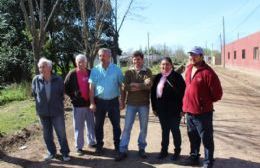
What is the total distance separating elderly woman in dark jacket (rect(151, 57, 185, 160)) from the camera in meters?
7.20

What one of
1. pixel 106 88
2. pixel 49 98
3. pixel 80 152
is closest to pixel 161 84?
pixel 106 88

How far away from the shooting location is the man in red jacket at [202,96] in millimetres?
6500

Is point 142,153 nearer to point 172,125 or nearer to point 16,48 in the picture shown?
point 172,125

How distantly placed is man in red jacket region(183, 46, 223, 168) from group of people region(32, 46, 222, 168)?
0.02 metres

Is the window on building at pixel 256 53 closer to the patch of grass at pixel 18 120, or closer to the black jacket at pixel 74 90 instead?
the patch of grass at pixel 18 120

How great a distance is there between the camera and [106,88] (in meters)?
7.56

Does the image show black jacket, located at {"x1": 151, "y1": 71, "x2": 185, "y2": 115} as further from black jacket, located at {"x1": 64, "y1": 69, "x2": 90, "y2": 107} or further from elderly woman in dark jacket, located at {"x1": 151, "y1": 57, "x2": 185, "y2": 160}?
black jacket, located at {"x1": 64, "y1": 69, "x2": 90, "y2": 107}

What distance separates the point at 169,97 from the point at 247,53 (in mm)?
43426

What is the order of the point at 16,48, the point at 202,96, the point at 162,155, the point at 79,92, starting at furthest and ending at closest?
1. the point at 16,48
2. the point at 79,92
3. the point at 162,155
4. the point at 202,96

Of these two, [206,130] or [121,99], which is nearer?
[206,130]

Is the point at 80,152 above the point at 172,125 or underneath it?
underneath

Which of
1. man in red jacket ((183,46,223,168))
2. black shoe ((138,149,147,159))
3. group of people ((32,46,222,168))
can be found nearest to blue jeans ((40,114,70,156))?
group of people ((32,46,222,168))

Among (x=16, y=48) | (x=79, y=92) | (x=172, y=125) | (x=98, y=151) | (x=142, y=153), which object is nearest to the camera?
(x=172, y=125)

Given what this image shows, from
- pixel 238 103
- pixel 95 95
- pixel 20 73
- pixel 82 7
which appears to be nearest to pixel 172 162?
pixel 95 95
